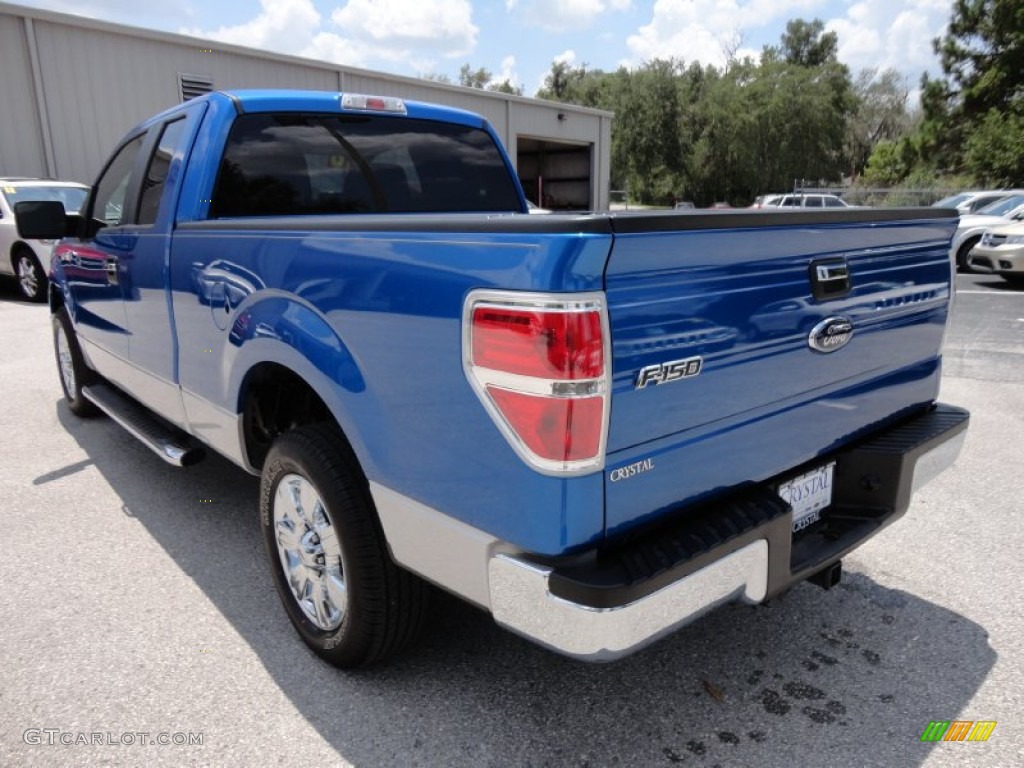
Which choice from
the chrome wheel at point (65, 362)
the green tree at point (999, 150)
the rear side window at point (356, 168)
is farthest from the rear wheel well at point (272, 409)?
the green tree at point (999, 150)

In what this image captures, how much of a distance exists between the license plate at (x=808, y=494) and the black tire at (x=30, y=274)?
38.6ft

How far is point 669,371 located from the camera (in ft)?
5.84

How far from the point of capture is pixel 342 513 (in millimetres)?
2250

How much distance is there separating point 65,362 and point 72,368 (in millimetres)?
363

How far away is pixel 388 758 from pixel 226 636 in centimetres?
95

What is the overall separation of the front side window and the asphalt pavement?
169 cm

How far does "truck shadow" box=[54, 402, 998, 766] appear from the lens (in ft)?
7.18

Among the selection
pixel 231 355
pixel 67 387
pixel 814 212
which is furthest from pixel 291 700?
pixel 67 387

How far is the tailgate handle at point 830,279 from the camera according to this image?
2158 millimetres

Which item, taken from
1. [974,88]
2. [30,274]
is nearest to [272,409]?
[30,274]

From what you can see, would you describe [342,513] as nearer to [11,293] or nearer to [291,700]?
[291,700]

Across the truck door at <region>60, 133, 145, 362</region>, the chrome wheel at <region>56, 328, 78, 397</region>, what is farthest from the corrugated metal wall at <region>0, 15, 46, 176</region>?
the truck door at <region>60, 133, 145, 362</region>

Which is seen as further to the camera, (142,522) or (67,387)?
(67,387)

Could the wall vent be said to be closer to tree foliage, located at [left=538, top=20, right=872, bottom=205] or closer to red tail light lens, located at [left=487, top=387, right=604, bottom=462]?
red tail light lens, located at [left=487, top=387, right=604, bottom=462]
